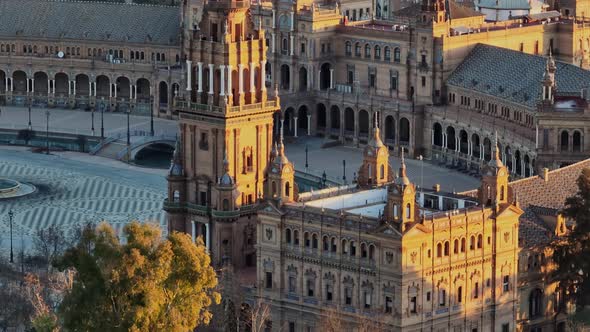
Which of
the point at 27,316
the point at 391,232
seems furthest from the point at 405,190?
the point at 27,316

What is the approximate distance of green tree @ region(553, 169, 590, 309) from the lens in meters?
192

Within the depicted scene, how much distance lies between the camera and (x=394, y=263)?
7087 inches

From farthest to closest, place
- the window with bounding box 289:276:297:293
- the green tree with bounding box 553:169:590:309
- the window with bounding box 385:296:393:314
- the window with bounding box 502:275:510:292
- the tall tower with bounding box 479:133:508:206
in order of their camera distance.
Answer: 1. the green tree with bounding box 553:169:590:309
2. the window with bounding box 502:275:510:292
3. the window with bounding box 289:276:297:293
4. the tall tower with bounding box 479:133:508:206
5. the window with bounding box 385:296:393:314

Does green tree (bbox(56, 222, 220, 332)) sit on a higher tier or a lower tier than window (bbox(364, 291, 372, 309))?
higher

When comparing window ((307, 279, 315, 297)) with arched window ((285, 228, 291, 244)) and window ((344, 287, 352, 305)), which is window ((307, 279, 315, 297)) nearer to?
window ((344, 287, 352, 305))

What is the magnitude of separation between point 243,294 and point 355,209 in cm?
1102

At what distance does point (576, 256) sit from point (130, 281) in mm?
43109

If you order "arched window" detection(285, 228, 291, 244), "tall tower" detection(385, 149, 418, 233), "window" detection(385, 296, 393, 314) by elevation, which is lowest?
"window" detection(385, 296, 393, 314)

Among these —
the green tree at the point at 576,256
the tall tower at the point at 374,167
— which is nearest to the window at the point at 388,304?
the tall tower at the point at 374,167

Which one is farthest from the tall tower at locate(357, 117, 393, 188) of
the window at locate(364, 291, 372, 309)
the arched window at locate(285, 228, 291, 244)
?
the window at locate(364, 291, 372, 309)

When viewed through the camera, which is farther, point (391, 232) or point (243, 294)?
point (243, 294)

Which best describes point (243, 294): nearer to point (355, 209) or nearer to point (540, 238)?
point (355, 209)

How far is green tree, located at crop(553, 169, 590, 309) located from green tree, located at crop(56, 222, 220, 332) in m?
37.1

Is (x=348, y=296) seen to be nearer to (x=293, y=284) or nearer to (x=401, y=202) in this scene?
(x=293, y=284)
